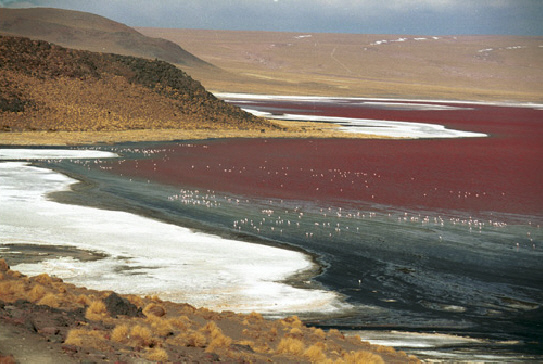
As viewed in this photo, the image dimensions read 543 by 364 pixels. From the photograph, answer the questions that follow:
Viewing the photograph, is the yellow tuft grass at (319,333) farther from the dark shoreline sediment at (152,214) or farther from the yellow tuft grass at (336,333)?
the dark shoreline sediment at (152,214)

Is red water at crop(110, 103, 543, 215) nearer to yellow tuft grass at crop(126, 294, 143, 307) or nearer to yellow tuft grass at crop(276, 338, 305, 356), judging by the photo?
yellow tuft grass at crop(126, 294, 143, 307)

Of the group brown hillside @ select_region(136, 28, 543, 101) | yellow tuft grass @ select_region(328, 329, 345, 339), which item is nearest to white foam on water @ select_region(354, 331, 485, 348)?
yellow tuft grass @ select_region(328, 329, 345, 339)

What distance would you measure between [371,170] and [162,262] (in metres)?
18.4

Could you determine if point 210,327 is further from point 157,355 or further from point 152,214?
point 152,214

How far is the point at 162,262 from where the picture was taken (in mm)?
16281

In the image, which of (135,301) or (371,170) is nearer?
(135,301)

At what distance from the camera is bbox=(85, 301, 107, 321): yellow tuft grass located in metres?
10.1

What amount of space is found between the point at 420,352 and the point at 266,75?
147m

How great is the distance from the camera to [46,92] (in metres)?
56.4

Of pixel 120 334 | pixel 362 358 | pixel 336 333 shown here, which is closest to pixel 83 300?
pixel 120 334

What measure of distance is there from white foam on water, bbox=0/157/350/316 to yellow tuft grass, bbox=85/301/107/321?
3105mm

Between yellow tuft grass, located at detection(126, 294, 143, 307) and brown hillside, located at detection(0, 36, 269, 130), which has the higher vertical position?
brown hillside, located at detection(0, 36, 269, 130)

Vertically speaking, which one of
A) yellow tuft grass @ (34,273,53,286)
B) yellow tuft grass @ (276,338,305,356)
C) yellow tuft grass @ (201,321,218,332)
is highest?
yellow tuft grass @ (34,273,53,286)

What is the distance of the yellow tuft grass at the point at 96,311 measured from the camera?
10062mm
